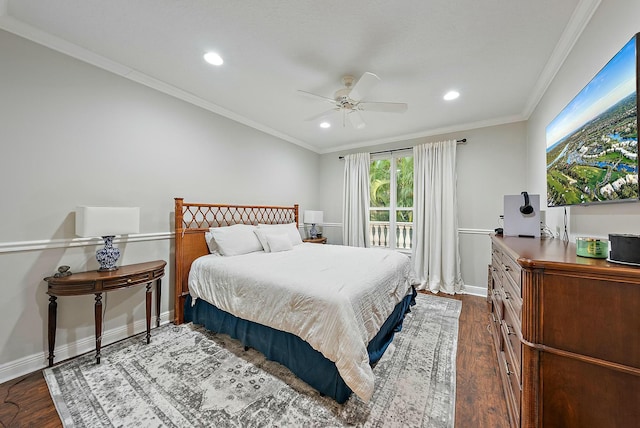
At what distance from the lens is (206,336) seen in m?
2.44

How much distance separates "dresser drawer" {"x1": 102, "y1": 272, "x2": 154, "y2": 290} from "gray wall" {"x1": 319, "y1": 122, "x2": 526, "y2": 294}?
4203 millimetres

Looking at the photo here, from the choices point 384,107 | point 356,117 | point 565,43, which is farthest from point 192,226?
point 565,43

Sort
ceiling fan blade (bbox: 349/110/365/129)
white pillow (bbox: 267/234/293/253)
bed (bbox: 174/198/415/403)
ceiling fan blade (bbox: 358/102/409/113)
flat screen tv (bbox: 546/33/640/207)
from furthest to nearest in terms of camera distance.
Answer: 1. white pillow (bbox: 267/234/293/253)
2. ceiling fan blade (bbox: 349/110/365/129)
3. ceiling fan blade (bbox: 358/102/409/113)
4. bed (bbox: 174/198/415/403)
5. flat screen tv (bbox: 546/33/640/207)

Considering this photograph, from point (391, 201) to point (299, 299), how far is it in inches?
130

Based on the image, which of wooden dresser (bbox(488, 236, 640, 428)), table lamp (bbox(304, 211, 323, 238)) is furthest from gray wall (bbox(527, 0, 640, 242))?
table lamp (bbox(304, 211, 323, 238))

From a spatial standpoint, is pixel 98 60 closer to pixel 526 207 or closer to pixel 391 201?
pixel 526 207

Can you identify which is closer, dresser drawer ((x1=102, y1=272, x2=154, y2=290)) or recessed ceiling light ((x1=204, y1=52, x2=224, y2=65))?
dresser drawer ((x1=102, y1=272, x2=154, y2=290))

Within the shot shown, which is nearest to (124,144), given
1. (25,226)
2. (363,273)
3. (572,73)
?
(25,226)

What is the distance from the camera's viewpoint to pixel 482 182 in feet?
12.0

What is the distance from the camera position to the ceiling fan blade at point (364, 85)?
1.96m

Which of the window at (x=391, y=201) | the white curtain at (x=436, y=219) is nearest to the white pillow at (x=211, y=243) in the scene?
the window at (x=391, y=201)

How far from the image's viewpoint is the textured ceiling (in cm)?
166

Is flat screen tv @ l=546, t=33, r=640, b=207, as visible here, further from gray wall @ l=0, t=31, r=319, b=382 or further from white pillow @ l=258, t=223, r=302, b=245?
gray wall @ l=0, t=31, r=319, b=382

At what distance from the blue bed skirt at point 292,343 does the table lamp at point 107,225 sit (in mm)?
920
